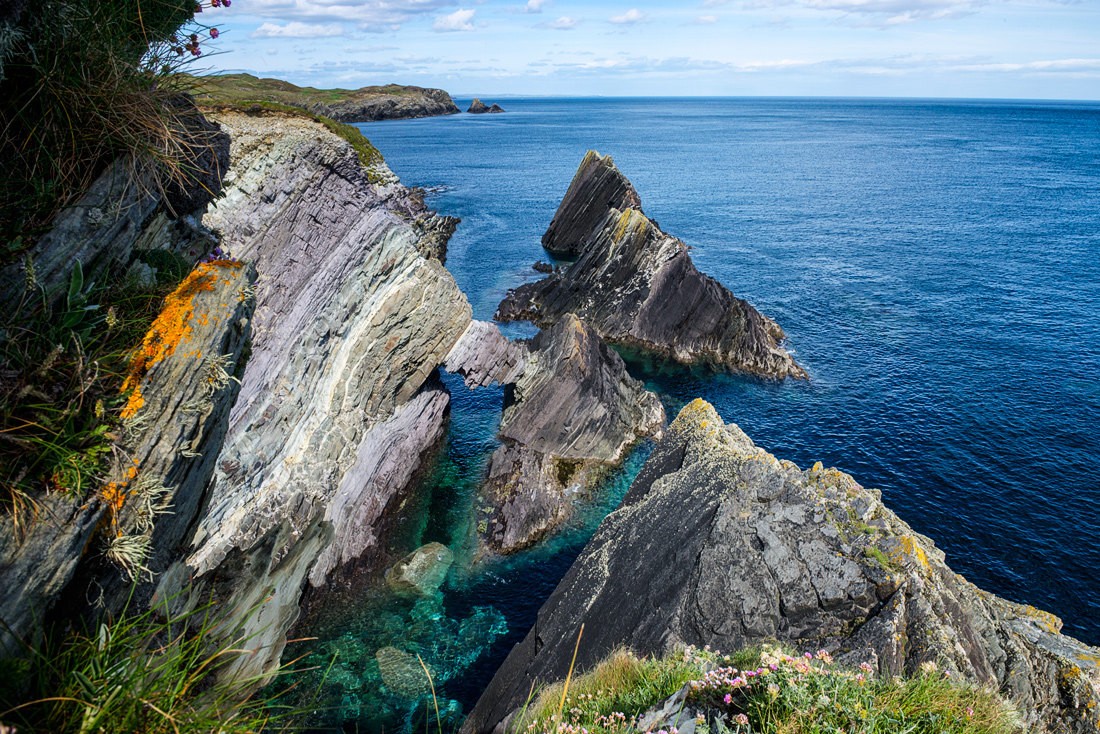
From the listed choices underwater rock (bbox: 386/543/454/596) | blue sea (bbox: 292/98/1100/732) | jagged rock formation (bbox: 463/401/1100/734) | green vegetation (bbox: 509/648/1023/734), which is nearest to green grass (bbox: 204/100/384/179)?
blue sea (bbox: 292/98/1100/732)

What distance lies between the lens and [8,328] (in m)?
6.57

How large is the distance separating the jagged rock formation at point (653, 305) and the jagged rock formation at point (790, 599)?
30.4 meters

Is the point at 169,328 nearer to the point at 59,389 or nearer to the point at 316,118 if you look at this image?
the point at 59,389

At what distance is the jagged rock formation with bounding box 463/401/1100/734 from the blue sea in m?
6.94

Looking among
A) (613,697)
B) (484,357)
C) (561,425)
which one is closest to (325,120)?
(484,357)

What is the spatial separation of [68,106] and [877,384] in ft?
150

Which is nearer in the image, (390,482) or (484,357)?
(390,482)

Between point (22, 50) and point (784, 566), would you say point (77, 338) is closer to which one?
point (22, 50)

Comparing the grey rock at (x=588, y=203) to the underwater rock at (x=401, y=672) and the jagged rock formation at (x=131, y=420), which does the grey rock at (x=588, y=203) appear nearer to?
the underwater rock at (x=401, y=672)

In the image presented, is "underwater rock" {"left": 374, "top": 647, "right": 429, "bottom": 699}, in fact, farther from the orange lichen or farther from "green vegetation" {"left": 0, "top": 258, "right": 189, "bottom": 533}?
"green vegetation" {"left": 0, "top": 258, "right": 189, "bottom": 533}

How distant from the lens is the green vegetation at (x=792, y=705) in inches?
249

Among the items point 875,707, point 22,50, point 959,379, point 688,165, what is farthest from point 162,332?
point 688,165

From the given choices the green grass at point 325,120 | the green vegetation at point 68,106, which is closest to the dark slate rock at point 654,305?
the green grass at point 325,120

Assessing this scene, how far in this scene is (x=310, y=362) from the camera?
25969 mm
